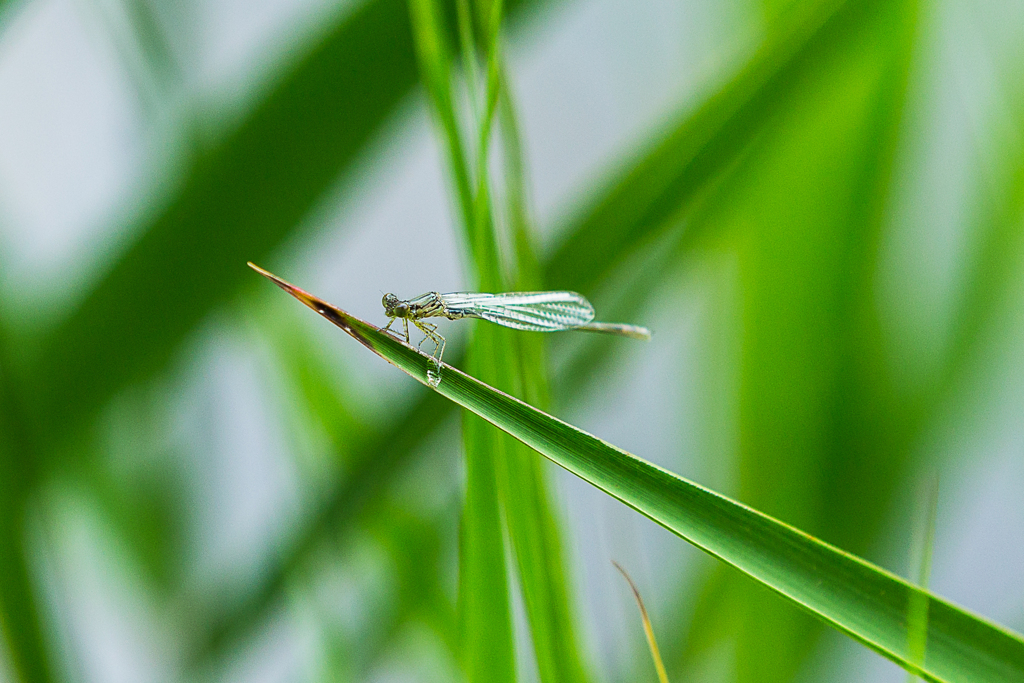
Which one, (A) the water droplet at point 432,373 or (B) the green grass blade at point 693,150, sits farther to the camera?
(B) the green grass blade at point 693,150

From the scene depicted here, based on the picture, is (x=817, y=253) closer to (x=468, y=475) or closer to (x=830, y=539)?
(x=830, y=539)

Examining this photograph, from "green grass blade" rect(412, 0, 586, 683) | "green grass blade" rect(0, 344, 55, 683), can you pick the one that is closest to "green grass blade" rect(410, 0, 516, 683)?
"green grass blade" rect(412, 0, 586, 683)

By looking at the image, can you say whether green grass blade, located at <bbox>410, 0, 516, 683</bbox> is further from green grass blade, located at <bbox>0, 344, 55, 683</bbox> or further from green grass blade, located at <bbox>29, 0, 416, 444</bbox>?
green grass blade, located at <bbox>0, 344, 55, 683</bbox>

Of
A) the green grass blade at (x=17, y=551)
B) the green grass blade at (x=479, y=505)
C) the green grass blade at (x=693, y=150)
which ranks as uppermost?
the green grass blade at (x=693, y=150)

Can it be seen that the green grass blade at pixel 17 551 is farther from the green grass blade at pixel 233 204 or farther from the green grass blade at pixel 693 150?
the green grass blade at pixel 693 150

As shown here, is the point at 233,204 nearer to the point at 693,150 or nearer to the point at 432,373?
the point at 432,373

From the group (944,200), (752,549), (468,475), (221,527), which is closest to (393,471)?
(468,475)

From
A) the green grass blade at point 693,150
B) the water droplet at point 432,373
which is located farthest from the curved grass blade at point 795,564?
the green grass blade at point 693,150

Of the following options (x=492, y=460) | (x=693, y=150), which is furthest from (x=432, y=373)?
(x=693, y=150)
